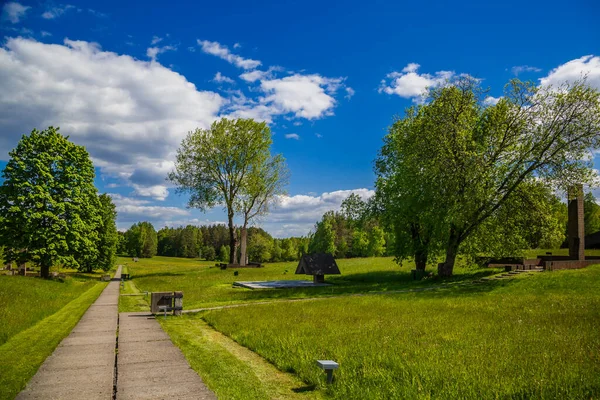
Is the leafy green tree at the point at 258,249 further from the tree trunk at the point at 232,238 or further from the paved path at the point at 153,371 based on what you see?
the paved path at the point at 153,371

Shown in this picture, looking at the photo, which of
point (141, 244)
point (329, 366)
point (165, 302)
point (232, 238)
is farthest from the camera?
point (141, 244)

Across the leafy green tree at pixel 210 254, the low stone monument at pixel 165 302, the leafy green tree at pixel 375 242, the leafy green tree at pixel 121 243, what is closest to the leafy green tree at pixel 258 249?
the leafy green tree at pixel 375 242

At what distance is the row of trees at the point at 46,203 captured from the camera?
1292 inches

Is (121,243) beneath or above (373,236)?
beneath

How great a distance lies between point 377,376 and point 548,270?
2701cm

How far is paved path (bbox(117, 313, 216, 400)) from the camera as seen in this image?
713 cm

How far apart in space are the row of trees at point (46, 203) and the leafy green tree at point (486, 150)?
30.7m

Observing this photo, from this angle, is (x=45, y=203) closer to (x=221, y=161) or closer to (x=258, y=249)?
(x=221, y=161)

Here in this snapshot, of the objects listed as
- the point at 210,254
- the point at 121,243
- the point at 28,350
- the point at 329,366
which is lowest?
the point at 210,254

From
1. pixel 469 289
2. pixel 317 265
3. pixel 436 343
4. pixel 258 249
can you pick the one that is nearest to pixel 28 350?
pixel 436 343

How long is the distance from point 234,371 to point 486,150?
26178 millimetres

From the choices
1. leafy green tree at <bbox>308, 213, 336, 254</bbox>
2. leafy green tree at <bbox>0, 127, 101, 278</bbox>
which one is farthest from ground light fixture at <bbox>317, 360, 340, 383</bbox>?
leafy green tree at <bbox>308, 213, 336, 254</bbox>

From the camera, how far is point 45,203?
34.3m

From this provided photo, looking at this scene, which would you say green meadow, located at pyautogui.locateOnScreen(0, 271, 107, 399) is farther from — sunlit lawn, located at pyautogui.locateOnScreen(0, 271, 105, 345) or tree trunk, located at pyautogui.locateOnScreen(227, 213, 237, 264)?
tree trunk, located at pyautogui.locateOnScreen(227, 213, 237, 264)
